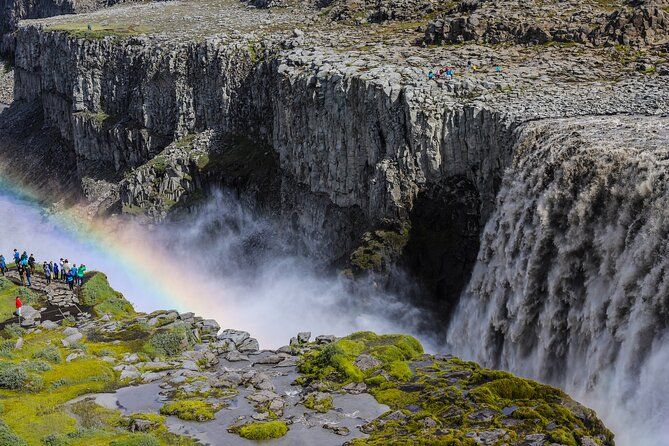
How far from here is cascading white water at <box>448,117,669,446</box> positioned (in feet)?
108

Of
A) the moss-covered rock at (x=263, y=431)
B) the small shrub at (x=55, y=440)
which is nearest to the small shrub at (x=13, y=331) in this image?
the small shrub at (x=55, y=440)

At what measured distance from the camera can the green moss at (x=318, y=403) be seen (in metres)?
A: 34.9

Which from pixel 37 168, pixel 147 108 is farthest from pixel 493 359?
pixel 37 168

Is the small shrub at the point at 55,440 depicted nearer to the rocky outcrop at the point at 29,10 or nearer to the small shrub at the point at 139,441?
the small shrub at the point at 139,441

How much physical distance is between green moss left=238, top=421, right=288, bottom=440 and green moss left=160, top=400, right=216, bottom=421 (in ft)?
8.08

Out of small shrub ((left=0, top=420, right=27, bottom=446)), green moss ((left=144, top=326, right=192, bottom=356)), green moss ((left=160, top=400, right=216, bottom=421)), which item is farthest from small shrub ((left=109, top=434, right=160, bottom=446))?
green moss ((left=144, top=326, right=192, bottom=356))

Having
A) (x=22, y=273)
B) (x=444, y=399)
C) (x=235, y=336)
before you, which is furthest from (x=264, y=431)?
(x=22, y=273)

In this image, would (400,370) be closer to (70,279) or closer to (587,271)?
(587,271)

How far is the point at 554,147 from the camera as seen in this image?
44062mm

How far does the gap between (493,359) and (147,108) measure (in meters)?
60.7

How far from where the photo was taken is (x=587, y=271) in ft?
127

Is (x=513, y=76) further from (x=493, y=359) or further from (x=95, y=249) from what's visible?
(x=95, y=249)

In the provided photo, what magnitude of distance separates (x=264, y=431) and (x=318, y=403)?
12.9 ft

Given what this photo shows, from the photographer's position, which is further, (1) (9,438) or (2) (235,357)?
(2) (235,357)
